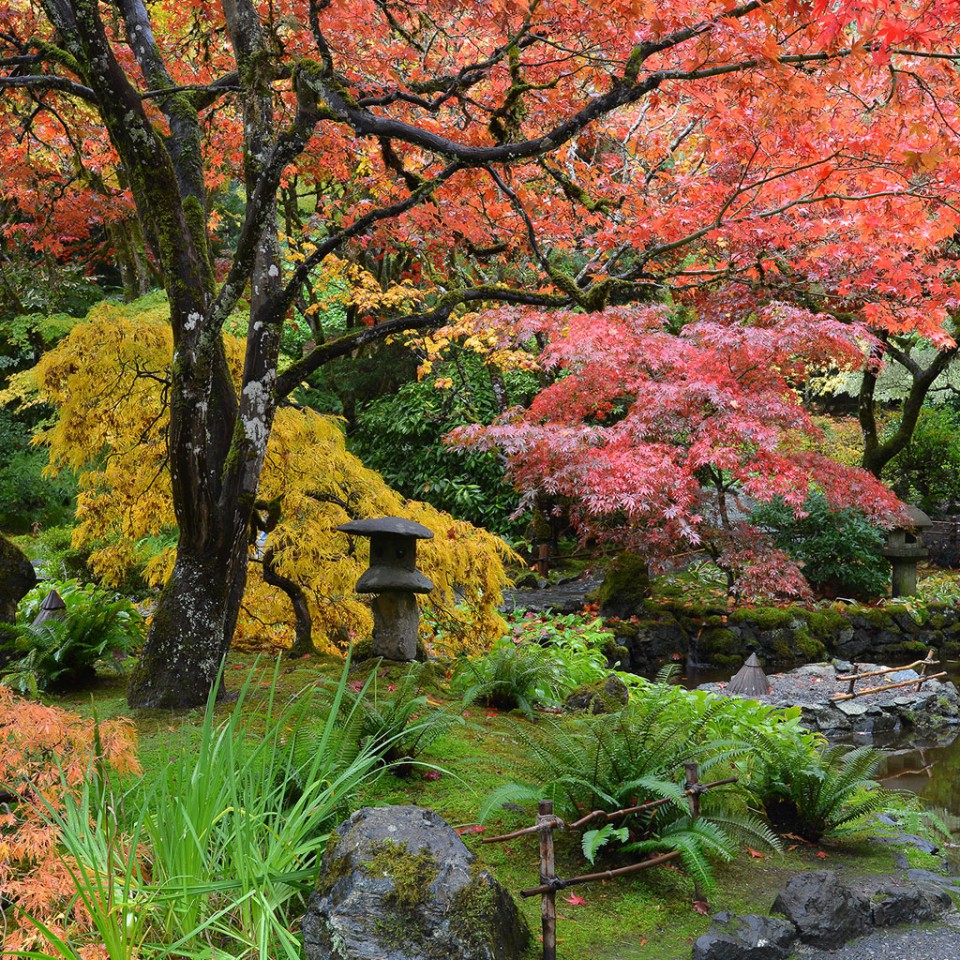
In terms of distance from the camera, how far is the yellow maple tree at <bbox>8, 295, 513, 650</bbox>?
5.84 metres

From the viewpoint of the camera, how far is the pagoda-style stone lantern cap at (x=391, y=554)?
5.52 meters

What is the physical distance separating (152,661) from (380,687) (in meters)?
1.31

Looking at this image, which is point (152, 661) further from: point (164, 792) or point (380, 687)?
point (164, 792)

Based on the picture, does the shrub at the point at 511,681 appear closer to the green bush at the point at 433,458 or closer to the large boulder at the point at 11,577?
the large boulder at the point at 11,577

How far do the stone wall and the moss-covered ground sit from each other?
5756 mm

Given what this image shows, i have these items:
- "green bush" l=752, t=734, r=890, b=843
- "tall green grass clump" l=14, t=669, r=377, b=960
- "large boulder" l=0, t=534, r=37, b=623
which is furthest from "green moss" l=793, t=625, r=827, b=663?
"tall green grass clump" l=14, t=669, r=377, b=960

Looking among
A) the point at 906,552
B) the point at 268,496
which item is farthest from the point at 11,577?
the point at 906,552

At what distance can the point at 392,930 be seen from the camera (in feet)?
7.66

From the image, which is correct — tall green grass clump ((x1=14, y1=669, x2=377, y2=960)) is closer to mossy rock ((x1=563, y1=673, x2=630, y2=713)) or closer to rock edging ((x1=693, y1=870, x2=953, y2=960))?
rock edging ((x1=693, y1=870, x2=953, y2=960))

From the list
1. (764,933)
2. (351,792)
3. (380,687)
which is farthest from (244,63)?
(764,933)

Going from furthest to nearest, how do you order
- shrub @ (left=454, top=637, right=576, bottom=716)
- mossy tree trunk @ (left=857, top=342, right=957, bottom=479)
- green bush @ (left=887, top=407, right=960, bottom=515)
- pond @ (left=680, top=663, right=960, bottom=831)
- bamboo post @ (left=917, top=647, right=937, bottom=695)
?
green bush @ (left=887, top=407, right=960, bottom=515), mossy tree trunk @ (left=857, top=342, right=957, bottom=479), bamboo post @ (left=917, top=647, right=937, bottom=695), pond @ (left=680, top=663, right=960, bottom=831), shrub @ (left=454, top=637, right=576, bottom=716)

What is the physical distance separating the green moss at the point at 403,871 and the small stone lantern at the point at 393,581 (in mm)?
3084

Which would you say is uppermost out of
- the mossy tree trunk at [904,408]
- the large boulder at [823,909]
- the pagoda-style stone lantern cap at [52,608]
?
the mossy tree trunk at [904,408]

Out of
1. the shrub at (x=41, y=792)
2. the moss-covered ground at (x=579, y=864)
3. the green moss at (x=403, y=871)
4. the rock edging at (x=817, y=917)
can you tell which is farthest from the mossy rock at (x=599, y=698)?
the shrub at (x=41, y=792)
